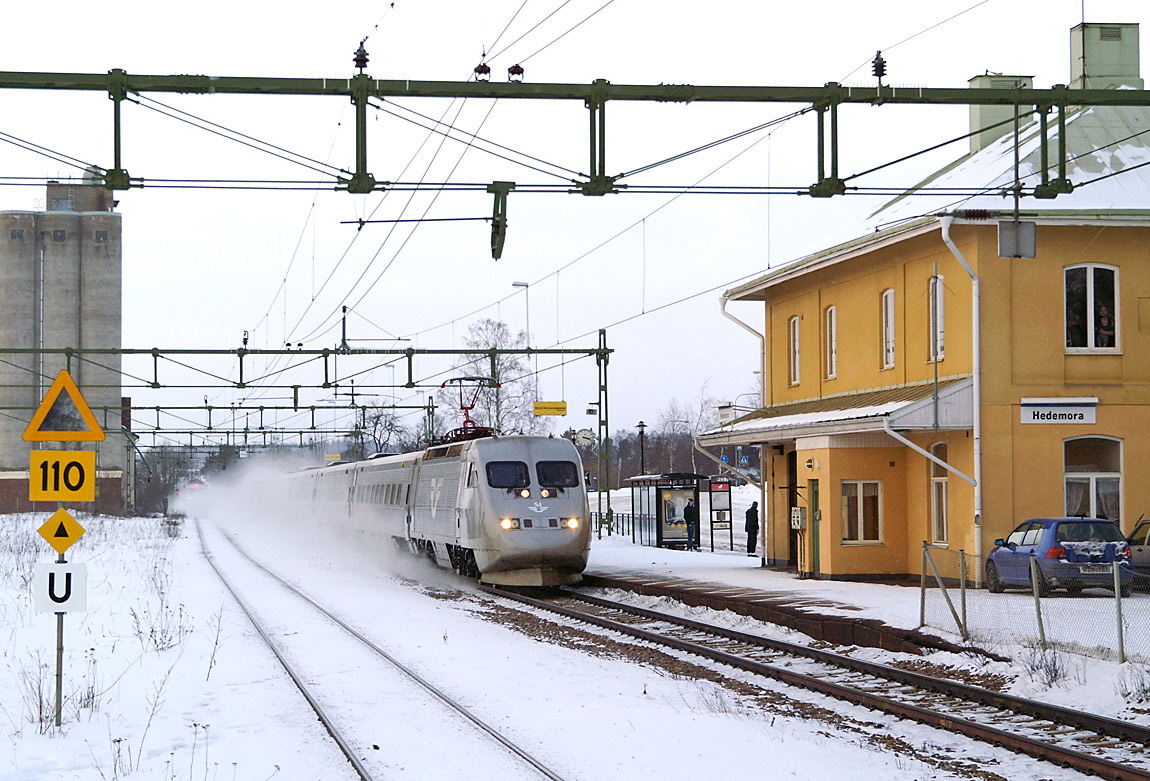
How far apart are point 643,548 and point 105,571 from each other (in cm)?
1540

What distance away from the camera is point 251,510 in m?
74.5

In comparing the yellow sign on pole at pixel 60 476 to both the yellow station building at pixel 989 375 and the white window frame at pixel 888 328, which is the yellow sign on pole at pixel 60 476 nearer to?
the yellow station building at pixel 989 375

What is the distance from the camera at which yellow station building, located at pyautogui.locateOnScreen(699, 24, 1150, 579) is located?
70.5ft

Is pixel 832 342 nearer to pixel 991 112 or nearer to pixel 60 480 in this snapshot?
pixel 991 112

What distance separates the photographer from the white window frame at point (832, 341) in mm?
26531

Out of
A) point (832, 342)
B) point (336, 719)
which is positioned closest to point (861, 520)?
point (832, 342)

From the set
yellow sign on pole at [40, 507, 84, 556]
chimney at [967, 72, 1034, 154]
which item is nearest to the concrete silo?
chimney at [967, 72, 1034, 154]

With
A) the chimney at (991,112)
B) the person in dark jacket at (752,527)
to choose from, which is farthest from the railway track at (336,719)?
the chimney at (991,112)

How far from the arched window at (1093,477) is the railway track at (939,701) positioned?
8.55 metres

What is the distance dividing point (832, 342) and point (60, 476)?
1930cm

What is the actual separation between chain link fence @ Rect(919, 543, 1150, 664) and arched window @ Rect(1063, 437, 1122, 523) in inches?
189

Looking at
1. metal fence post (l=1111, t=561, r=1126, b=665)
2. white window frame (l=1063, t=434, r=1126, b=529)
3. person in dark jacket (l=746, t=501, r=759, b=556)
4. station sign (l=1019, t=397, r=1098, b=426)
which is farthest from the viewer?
person in dark jacket (l=746, t=501, r=759, b=556)

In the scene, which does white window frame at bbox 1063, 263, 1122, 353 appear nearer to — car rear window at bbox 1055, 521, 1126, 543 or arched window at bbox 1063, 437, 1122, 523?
arched window at bbox 1063, 437, 1122, 523

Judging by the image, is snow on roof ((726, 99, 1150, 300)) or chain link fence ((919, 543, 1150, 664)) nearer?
chain link fence ((919, 543, 1150, 664))
